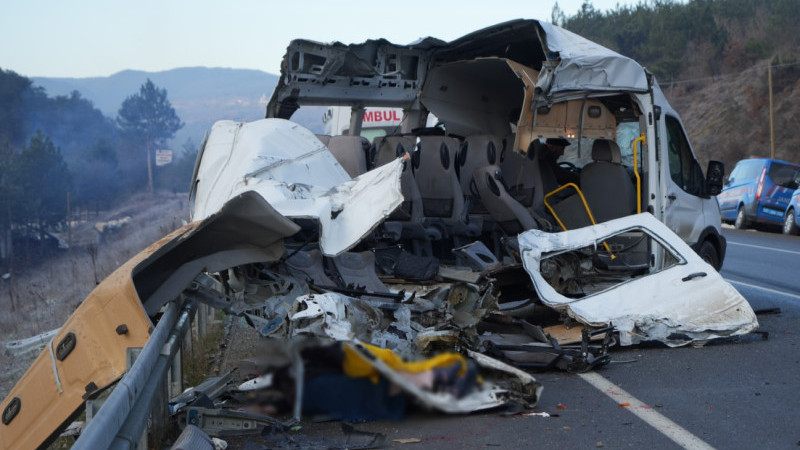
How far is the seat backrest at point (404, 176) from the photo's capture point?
9.35 m

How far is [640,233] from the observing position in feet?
31.9

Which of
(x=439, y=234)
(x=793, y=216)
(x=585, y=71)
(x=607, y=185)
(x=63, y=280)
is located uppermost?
(x=585, y=71)

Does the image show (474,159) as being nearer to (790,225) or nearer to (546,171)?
(546,171)

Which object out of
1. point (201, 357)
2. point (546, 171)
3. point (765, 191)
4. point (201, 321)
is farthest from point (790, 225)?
point (201, 357)

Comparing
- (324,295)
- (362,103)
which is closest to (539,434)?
(324,295)

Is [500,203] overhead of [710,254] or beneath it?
overhead

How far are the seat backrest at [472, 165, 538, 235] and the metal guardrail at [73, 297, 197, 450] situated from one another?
4.59 metres

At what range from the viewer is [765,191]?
1019 inches

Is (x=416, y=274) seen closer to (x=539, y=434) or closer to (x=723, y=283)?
(x=723, y=283)

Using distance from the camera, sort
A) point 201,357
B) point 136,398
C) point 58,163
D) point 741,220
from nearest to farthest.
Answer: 1. point 136,398
2. point 201,357
3. point 741,220
4. point 58,163

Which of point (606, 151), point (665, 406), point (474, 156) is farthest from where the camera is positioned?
point (606, 151)

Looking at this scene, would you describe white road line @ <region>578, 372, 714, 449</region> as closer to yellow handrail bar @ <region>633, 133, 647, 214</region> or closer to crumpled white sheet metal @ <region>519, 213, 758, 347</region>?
crumpled white sheet metal @ <region>519, 213, 758, 347</region>

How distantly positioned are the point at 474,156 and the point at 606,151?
5.19ft

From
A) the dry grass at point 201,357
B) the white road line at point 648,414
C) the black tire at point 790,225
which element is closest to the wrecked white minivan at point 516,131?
the dry grass at point 201,357
